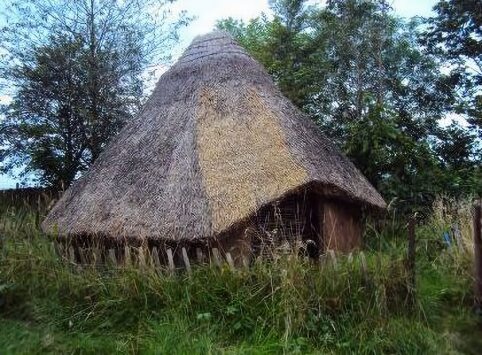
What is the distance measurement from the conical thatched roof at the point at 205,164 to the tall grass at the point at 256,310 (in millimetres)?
1157

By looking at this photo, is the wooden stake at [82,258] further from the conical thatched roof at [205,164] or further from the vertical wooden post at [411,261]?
the vertical wooden post at [411,261]

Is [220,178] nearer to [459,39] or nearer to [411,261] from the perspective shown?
[411,261]

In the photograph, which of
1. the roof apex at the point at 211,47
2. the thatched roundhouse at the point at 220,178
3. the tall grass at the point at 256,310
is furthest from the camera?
the roof apex at the point at 211,47

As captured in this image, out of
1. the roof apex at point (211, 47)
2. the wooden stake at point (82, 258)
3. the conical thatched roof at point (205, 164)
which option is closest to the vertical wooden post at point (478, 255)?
the conical thatched roof at point (205, 164)

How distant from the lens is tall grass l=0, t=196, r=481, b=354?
3.96m

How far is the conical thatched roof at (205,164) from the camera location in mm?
6008

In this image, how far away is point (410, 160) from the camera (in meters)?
9.22

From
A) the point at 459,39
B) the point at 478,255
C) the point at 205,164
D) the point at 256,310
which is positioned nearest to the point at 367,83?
the point at 459,39

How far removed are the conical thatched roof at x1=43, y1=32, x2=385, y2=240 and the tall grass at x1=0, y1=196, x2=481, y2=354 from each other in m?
1.16

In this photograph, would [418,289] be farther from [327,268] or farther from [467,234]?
[467,234]

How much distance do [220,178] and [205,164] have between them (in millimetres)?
351

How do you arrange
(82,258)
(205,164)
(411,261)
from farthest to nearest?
(205,164) < (82,258) < (411,261)

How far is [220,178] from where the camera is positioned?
6.25 metres

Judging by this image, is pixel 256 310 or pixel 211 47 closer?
pixel 256 310
